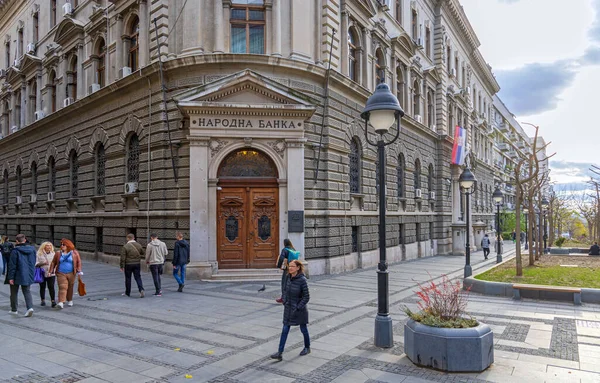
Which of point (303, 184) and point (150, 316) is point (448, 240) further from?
point (150, 316)

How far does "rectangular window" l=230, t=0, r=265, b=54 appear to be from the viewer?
677 inches

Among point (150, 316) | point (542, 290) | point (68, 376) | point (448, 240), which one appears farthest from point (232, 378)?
point (448, 240)

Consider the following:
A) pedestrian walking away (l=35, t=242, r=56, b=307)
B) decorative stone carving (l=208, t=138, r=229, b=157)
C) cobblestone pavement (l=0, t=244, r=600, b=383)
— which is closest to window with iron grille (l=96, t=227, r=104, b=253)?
cobblestone pavement (l=0, t=244, r=600, b=383)

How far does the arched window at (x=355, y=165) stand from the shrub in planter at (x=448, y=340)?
44.0 ft

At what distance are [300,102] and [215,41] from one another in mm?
3878

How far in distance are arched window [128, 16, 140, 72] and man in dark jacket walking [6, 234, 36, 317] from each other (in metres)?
11.0

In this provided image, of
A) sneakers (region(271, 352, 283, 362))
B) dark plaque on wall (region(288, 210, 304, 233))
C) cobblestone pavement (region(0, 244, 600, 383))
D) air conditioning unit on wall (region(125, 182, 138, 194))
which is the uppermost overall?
air conditioning unit on wall (region(125, 182, 138, 194))

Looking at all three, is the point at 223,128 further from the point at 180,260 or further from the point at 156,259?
the point at 156,259

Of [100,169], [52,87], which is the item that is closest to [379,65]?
[100,169]

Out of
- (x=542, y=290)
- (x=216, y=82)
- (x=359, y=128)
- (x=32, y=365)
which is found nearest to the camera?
(x=32, y=365)

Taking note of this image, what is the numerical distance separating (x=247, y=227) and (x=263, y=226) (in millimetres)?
586

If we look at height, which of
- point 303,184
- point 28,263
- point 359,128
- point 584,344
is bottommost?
point 584,344

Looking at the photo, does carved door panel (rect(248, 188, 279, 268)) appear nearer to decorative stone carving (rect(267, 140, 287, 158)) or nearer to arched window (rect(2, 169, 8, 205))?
decorative stone carving (rect(267, 140, 287, 158))

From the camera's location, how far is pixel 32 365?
7.00 metres
